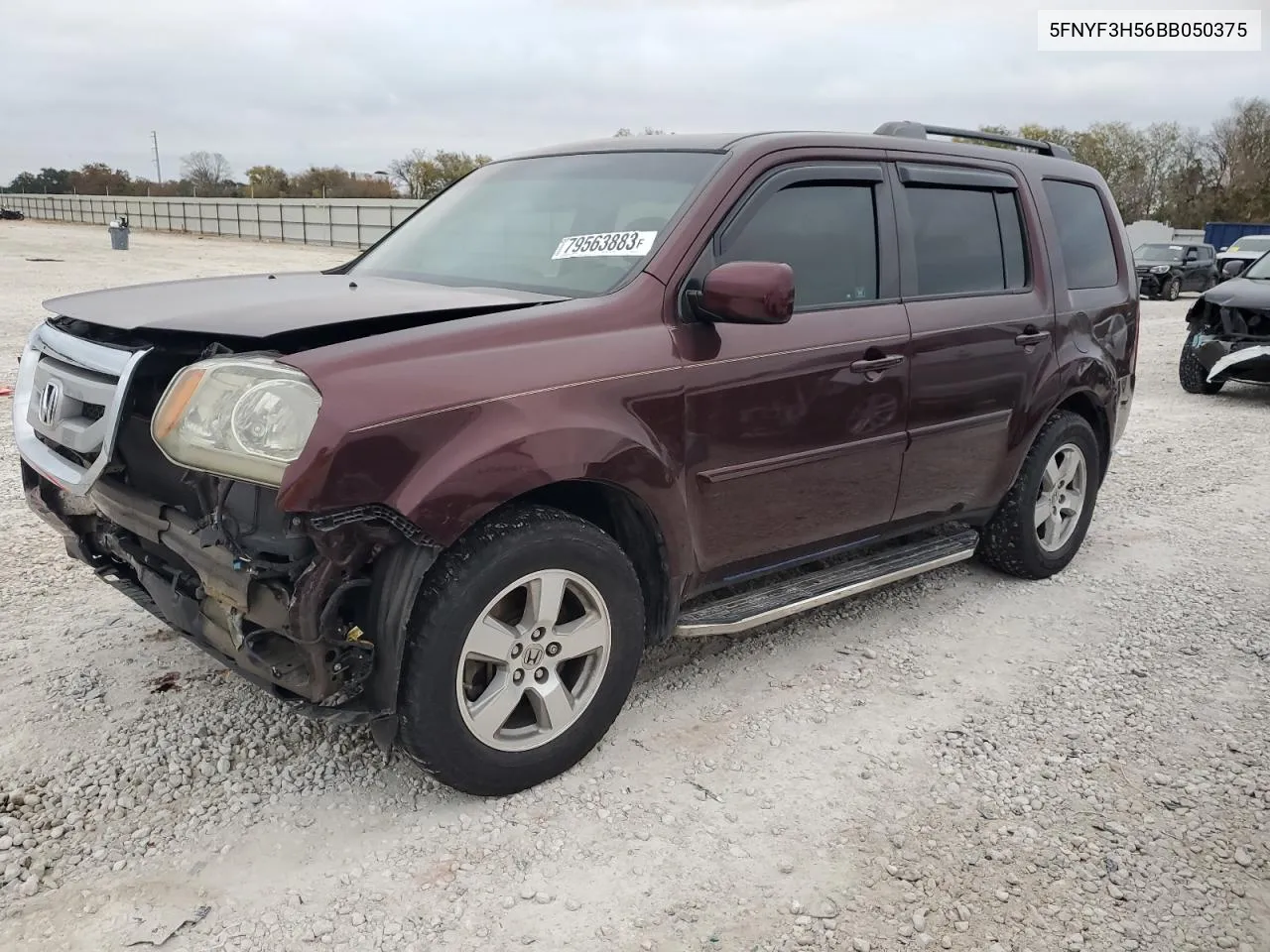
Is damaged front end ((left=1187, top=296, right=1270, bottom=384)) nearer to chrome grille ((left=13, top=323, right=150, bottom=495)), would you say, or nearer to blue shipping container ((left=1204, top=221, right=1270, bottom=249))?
chrome grille ((left=13, top=323, right=150, bottom=495))

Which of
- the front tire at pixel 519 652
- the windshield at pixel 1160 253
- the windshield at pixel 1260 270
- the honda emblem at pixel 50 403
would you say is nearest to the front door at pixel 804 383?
the front tire at pixel 519 652

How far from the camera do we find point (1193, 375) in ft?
34.1

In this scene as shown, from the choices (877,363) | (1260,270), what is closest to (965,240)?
(877,363)

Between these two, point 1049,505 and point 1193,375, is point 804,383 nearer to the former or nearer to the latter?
point 1049,505

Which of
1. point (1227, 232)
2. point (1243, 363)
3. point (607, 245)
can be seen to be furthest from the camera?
point (1227, 232)

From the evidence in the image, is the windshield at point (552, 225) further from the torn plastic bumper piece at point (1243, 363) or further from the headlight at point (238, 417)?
the torn plastic bumper piece at point (1243, 363)

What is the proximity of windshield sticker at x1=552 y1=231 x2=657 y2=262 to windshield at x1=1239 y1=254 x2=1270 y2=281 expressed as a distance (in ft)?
31.0

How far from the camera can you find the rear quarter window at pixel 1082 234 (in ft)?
15.2

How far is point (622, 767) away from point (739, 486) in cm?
96

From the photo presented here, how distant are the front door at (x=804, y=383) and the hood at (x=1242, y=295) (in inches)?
300

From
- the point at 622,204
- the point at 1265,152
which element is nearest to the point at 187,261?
the point at 622,204

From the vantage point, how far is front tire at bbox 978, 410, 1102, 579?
452 centimetres

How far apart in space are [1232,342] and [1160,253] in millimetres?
17456

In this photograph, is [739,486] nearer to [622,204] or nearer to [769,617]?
[769,617]
